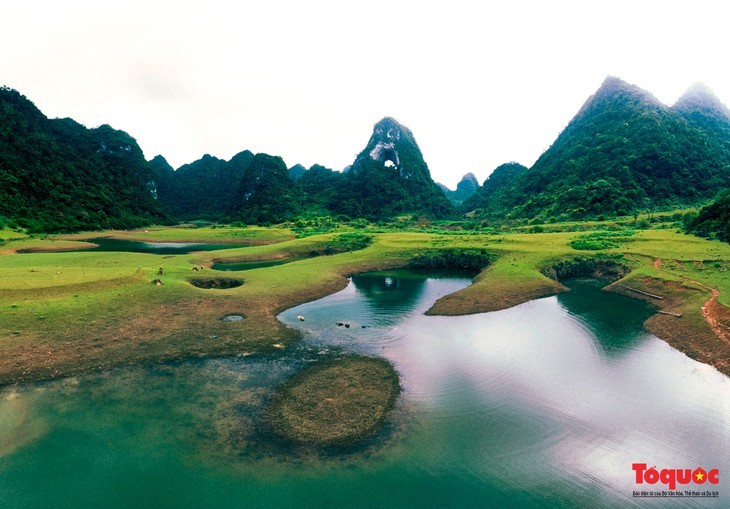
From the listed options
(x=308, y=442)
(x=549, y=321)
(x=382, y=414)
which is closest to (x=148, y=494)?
(x=308, y=442)

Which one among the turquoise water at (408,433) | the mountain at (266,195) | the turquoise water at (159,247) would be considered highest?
the mountain at (266,195)

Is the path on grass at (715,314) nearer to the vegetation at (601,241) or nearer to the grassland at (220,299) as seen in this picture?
A: the grassland at (220,299)

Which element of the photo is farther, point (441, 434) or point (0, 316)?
point (0, 316)

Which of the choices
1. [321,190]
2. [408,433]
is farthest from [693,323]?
[321,190]

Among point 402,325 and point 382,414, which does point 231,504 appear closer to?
point 382,414

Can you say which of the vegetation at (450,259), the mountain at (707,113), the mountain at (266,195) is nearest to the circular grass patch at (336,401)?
the vegetation at (450,259)
